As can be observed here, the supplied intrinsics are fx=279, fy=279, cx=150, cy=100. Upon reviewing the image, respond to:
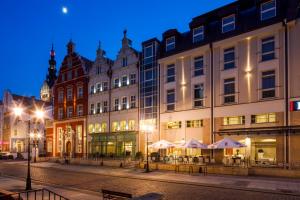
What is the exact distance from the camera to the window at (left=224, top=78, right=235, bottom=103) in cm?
2939

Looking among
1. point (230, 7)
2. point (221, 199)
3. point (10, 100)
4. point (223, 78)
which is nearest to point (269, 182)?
point (221, 199)

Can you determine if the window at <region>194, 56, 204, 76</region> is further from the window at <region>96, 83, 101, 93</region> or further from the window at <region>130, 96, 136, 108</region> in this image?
the window at <region>96, 83, 101, 93</region>

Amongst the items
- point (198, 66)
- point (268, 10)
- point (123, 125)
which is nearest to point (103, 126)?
point (123, 125)

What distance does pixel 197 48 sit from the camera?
32.2 meters

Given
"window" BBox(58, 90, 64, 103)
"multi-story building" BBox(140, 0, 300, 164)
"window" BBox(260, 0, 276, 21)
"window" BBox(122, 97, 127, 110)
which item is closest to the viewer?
"multi-story building" BBox(140, 0, 300, 164)

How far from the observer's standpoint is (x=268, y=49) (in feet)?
89.5

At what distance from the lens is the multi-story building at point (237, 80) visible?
83.8ft

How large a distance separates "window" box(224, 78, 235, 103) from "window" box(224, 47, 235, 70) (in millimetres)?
1517

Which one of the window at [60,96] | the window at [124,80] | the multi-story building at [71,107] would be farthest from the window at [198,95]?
the window at [60,96]

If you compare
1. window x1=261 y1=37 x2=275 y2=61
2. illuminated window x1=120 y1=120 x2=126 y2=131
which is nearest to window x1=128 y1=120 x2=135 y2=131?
illuminated window x1=120 y1=120 x2=126 y2=131

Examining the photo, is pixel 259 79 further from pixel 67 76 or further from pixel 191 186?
pixel 67 76

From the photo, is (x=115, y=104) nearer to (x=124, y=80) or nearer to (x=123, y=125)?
(x=123, y=125)

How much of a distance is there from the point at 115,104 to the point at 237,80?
64.1 feet

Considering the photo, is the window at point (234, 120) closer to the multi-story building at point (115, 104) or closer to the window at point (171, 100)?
the window at point (171, 100)
